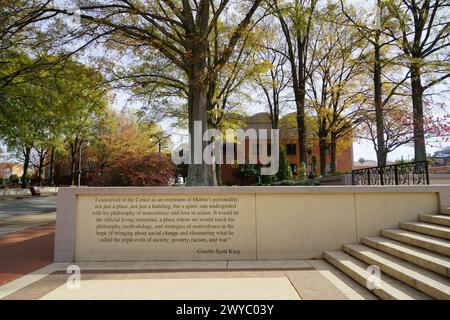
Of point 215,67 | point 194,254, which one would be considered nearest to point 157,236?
point 194,254

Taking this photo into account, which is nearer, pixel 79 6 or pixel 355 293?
pixel 355 293

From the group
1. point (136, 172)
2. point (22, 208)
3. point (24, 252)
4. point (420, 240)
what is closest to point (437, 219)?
point (420, 240)

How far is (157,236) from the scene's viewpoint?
298 inches

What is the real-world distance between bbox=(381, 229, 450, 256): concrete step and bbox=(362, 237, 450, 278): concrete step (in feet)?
0.29

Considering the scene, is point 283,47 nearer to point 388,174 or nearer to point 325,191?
point 388,174

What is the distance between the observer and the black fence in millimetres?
9953

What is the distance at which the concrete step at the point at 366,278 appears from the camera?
4.62 meters

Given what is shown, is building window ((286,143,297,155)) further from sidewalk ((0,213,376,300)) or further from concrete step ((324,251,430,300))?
sidewalk ((0,213,376,300))

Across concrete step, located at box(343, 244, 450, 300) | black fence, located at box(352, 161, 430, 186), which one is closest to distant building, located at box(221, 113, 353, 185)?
black fence, located at box(352, 161, 430, 186)

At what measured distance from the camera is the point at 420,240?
19.8 feet

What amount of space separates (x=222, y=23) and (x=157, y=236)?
15.1m

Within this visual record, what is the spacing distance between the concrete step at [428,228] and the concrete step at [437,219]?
124 millimetres

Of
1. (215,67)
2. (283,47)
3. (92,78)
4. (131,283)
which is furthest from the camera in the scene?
(283,47)

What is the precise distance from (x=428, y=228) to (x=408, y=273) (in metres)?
1.81
